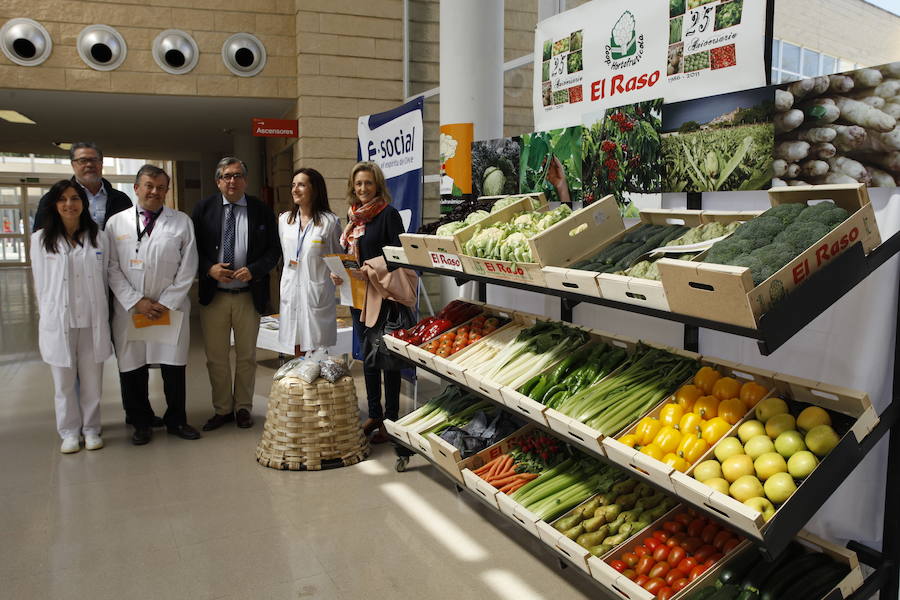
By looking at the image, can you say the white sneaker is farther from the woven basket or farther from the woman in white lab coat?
the woman in white lab coat

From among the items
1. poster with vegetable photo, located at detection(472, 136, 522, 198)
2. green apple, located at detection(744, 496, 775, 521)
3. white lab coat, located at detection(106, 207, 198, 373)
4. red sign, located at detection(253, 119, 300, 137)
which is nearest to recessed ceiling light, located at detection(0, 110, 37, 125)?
red sign, located at detection(253, 119, 300, 137)

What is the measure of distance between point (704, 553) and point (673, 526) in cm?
17

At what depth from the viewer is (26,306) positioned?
12.0 metres

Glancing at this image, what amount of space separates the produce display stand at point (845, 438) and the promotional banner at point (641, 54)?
1042 mm

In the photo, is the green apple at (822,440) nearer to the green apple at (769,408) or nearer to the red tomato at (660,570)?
the green apple at (769,408)

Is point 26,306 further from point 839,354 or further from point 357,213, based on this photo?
point 839,354

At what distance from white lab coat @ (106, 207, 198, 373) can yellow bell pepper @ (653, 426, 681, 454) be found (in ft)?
10.6

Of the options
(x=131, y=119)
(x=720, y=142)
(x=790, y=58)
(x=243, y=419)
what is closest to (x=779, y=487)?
(x=720, y=142)

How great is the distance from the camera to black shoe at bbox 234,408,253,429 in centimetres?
484

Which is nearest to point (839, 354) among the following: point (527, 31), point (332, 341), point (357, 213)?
point (357, 213)

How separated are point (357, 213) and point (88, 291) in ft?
5.55

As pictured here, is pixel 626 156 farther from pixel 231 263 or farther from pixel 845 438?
pixel 231 263

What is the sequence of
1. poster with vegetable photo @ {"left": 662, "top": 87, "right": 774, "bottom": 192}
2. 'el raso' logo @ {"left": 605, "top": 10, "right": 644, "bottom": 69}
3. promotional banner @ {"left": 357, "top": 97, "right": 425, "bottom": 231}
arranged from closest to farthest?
poster with vegetable photo @ {"left": 662, "top": 87, "right": 774, "bottom": 192} → 'el raso' logo @ {"left": 605, "top": 10, "right": 644, "bottom": 69} → promotional banner @ {"left": 357, "top": 97, "right": 425, "bottom": 231}

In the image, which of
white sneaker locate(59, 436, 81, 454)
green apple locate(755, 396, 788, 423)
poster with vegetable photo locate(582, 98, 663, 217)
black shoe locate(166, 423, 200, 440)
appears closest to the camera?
green apple locate(755, 396, 788, 423)
